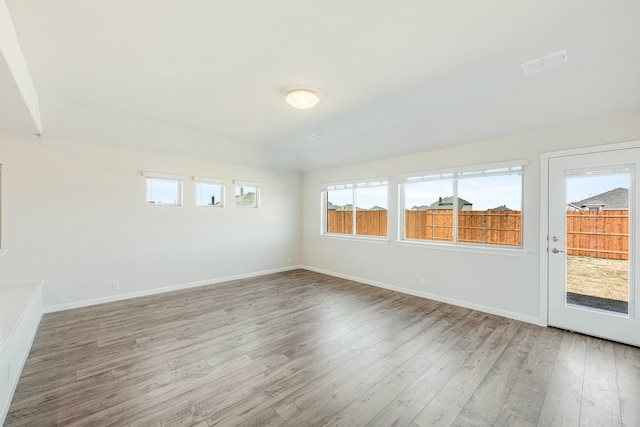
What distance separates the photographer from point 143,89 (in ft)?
9.60

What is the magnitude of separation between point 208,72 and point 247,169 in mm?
3193

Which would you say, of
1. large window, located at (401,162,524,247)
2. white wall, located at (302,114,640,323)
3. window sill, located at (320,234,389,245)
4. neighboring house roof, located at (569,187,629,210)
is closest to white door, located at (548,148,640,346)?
neighboring house roof, located at (569,187,629,210)

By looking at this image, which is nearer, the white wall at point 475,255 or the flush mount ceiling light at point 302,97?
the flush mount ceiling light at point 302,97

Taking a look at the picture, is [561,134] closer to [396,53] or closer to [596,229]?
[596,229]

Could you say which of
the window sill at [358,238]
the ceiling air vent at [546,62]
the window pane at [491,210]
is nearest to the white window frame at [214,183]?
the window sill at [358,238]

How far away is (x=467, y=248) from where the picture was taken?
13.2ft

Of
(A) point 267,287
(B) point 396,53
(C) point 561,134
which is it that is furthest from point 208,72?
(C) point 561,134

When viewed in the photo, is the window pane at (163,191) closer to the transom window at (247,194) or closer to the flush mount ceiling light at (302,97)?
the transom window at (247,194)

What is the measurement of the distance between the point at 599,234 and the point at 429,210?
208 cm

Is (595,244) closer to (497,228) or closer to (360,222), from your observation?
(497,228)

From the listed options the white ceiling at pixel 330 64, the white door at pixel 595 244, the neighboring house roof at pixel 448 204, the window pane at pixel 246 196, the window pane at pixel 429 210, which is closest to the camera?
the white ceiling at pixel 330 64

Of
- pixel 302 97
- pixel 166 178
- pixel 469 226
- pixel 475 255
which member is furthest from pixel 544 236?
pixel 166 178

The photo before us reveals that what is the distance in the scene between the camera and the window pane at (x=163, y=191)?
15.0ft

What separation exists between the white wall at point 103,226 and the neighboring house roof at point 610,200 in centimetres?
539
